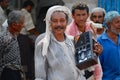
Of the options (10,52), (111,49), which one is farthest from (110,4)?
(10,52)

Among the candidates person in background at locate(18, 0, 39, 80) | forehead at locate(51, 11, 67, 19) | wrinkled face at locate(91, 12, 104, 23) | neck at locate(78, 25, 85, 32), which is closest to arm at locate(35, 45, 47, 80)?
forehead at locate(51, 11, 67, 19)

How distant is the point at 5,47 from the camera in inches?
291

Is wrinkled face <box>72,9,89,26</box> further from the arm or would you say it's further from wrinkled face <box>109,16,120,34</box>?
the arm

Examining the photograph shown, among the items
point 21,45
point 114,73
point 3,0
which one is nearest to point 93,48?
point 114,73

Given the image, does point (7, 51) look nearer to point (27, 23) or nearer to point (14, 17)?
point (14, 17)

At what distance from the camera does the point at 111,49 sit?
796 centimetres

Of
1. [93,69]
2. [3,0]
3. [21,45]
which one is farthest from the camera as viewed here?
[3,0]

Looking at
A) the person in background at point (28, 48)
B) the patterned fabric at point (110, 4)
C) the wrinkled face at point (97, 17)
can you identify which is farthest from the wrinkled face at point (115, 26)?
the patterned fabric at point (110, 4)

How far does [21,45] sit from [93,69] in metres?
2.71

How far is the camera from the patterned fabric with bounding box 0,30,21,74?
739 centimetres

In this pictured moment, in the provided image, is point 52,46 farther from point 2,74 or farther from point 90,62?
point 2,74

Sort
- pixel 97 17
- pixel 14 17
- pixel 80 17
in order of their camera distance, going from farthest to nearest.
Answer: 1. pixel 97 17
2. pixel 14 17
3. pixel 80 17

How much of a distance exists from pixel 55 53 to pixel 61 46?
121mm

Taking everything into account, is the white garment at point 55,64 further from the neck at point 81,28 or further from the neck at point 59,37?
the neck at point 81,28
